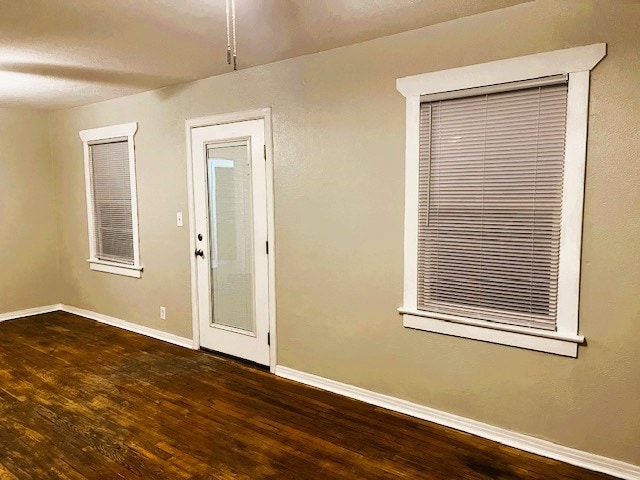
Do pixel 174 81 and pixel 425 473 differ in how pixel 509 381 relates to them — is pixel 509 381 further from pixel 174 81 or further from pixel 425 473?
pixel 174 81

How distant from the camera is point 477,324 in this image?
2.61 meters

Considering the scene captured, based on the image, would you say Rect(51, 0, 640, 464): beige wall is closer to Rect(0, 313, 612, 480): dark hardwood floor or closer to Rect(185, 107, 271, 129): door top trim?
Rect(185, 107, 271, 129): door top trim

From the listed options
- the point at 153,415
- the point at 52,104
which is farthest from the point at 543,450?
the point at 52,104

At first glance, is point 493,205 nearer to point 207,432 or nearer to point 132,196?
point 207,432

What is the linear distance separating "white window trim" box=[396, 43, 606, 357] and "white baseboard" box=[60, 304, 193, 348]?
249 centimetres

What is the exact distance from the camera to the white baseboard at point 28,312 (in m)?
5.23

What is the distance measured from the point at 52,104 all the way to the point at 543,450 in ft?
17.9

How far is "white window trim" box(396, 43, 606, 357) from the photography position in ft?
7.32

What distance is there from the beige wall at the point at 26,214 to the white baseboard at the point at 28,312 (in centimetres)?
4

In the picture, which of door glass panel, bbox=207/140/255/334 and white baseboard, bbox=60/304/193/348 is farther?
white baseboard, bbox=60/304/193/348

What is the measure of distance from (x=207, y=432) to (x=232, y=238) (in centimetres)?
162

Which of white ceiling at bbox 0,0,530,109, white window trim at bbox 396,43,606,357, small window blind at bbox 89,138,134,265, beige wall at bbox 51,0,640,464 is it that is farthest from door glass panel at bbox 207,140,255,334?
white window trim at bbox 396,43,606,357

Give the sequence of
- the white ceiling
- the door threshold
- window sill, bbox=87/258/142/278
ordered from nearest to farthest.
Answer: the white ceiling, the door threshold, window sill, bbox=87/258/142/278

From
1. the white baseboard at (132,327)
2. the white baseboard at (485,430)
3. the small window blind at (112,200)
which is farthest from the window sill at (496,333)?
the small window blind at (112,200)
